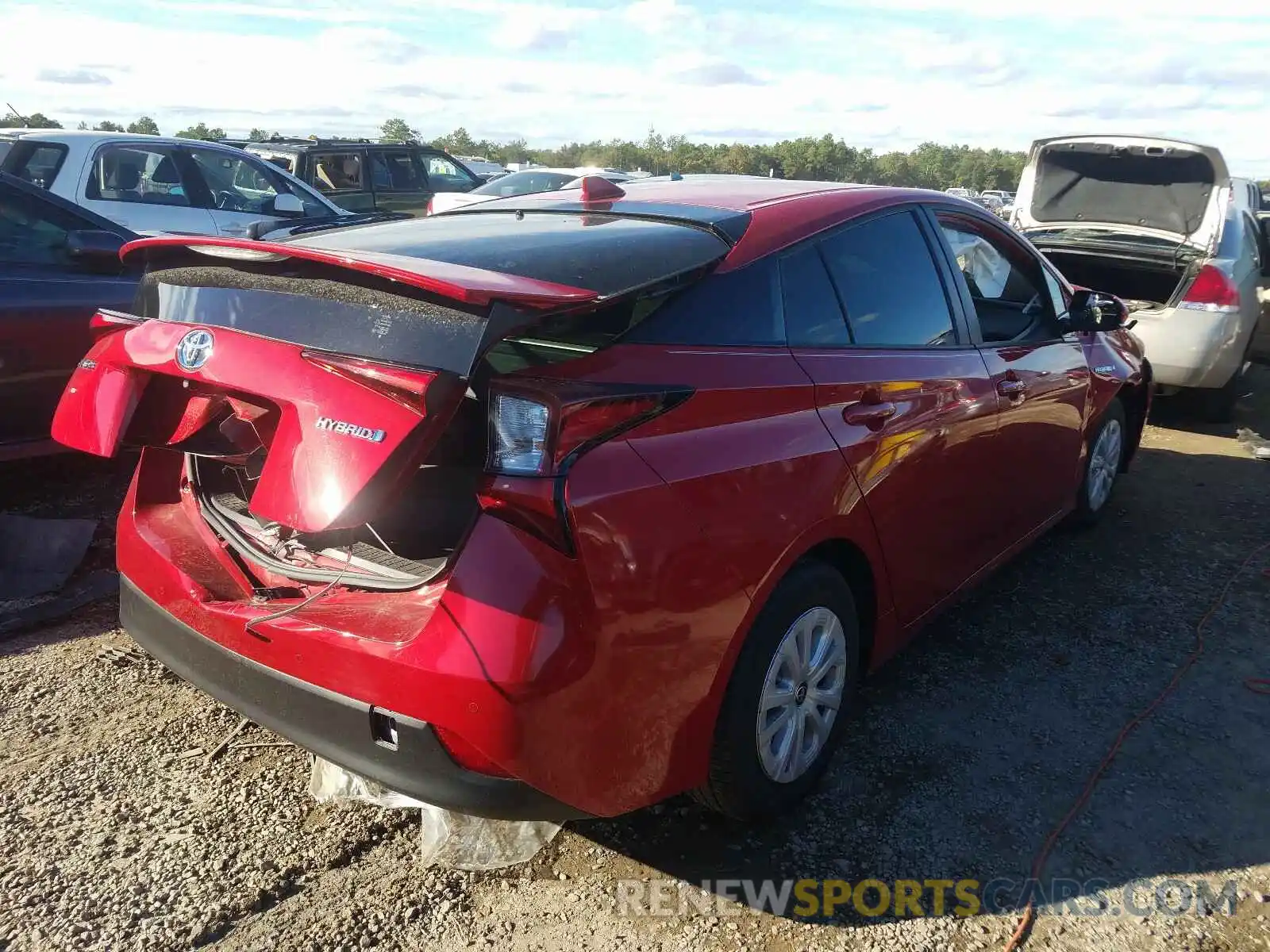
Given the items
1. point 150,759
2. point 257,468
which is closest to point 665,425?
point 257,468

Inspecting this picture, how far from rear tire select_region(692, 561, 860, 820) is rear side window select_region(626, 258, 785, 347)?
63cm

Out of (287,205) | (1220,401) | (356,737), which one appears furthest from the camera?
(287,205)

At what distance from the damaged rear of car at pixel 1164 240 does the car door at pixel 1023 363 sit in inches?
101

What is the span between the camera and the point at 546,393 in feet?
6.59

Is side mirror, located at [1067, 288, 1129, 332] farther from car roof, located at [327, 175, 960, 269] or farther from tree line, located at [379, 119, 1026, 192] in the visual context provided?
tree line, located at [379, 119, 1026, 192]

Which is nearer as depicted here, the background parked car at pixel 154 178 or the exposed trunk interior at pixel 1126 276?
the exposed trunk interior at pixel 1126 276

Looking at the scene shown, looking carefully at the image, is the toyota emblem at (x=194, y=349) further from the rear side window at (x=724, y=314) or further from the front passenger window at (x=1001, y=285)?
the front passenger window at (x=1001, y=285)

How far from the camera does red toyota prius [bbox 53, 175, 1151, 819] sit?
78.2 inches

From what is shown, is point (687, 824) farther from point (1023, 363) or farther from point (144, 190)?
point (144, 190)

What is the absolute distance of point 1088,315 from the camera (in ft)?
14.1

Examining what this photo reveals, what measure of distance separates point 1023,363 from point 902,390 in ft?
3.65

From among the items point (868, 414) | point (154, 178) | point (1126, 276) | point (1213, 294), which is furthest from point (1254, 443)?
point (154, 178)

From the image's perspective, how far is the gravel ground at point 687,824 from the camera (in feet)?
7.80

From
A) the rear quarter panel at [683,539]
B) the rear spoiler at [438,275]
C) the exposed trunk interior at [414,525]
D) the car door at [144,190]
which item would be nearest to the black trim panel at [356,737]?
the rear quarter panel at [683,539]
